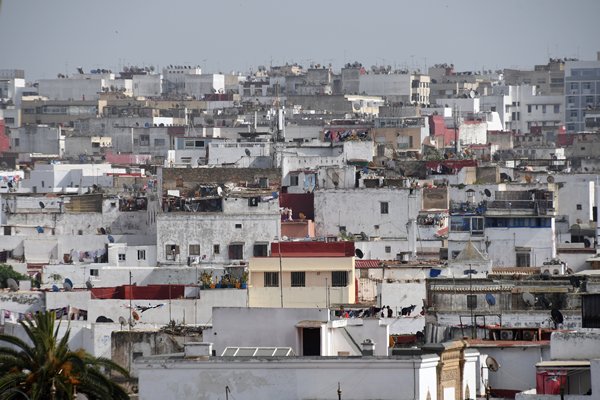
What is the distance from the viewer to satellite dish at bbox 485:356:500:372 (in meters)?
29.1

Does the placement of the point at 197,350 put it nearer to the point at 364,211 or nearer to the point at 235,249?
the point at 235,249

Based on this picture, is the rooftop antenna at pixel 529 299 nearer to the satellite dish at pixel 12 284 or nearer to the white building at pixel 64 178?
the satellite dish at pixel 12 284

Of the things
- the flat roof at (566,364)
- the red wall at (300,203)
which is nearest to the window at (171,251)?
the red wall at (300,203)

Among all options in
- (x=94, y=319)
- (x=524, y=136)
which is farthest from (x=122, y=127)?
(x=94, y=319)

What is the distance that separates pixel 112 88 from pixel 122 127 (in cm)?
3098

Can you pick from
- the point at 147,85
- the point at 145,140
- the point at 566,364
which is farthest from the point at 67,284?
the point at 147,85

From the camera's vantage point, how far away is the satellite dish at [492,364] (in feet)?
95.3

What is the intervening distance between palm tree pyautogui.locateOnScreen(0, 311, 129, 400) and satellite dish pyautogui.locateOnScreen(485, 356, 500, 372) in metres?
4.75

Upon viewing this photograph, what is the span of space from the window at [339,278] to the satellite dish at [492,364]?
16.1 m

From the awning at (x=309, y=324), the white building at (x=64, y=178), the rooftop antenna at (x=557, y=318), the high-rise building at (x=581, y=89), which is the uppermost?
the high-rise building at (x=581, y=89)

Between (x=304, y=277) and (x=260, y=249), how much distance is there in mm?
7941

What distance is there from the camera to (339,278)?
150 ft

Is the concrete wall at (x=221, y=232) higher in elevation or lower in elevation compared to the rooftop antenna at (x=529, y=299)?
higher

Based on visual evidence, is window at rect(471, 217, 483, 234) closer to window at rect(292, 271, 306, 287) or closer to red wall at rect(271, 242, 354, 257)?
red wall at rect(271, 242, 354, 257)
